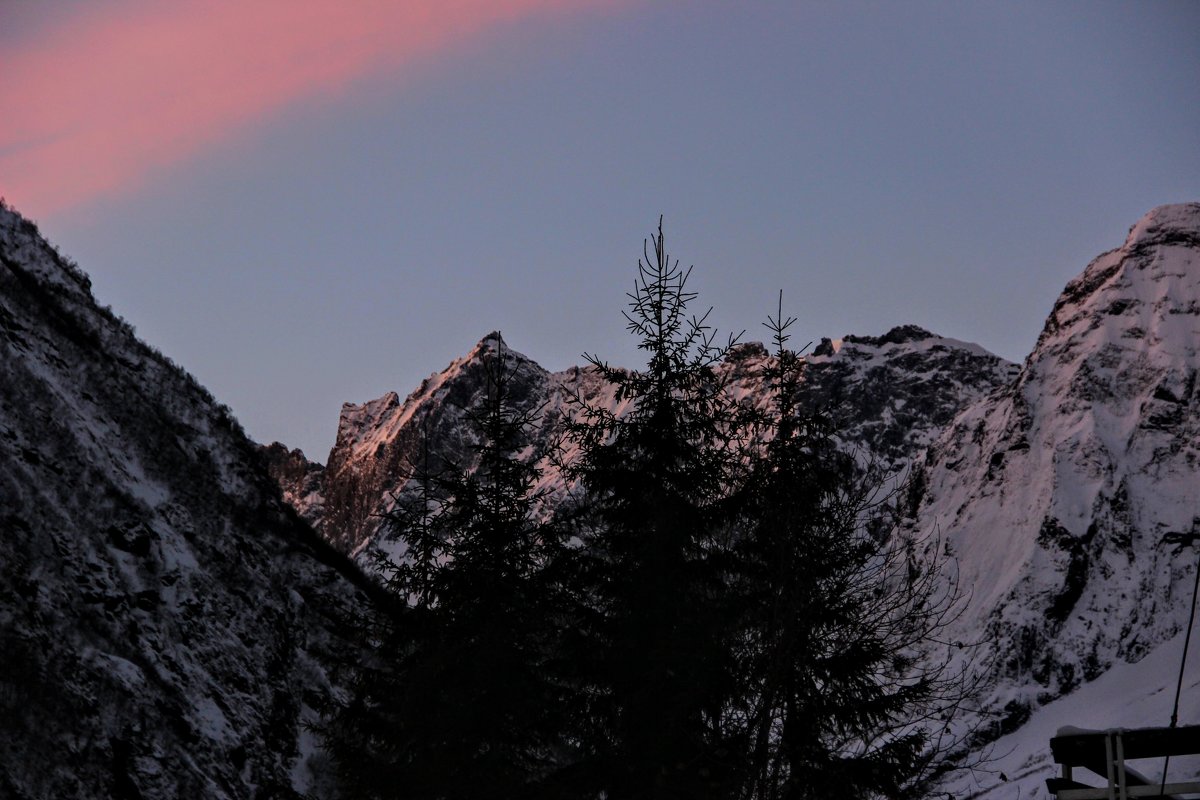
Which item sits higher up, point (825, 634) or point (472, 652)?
point (472, 652)

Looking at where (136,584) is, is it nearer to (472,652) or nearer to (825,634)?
(472,652)

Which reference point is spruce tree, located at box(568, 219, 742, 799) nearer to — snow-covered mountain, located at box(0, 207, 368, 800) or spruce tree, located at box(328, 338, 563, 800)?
spruce tree, located at box(328, 338, 563, 800)

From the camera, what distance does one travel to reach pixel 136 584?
127ft

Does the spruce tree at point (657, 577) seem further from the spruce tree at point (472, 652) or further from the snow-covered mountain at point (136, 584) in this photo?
the snow-covered mountain at point (136, 584)

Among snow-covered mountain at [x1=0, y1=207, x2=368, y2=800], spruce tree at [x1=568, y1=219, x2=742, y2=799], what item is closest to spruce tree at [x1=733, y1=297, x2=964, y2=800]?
spruce tree at [x1=568, y1=219, x2=742, y2=799]

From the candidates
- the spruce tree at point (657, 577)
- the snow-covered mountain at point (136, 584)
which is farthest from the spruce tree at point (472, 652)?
the snow-covered mountain at point (136, 584)

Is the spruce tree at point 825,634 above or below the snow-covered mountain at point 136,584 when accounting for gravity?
below

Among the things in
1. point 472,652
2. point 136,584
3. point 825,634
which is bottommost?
point 825,634

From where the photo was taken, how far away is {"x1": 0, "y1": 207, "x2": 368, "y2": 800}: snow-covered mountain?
32031mm

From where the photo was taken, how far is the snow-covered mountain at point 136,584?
32.0m

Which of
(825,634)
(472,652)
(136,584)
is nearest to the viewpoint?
(825,634)

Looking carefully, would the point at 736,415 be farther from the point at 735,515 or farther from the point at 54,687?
the point at 54,687

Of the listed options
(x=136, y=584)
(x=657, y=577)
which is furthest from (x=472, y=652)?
(x=136, y=584)

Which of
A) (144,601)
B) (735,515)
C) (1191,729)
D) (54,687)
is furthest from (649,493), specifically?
(144,601)
